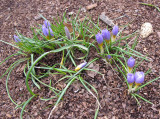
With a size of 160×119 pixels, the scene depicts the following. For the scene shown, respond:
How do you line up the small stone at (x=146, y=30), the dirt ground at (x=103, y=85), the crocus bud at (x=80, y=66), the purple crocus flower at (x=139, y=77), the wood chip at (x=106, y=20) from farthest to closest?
the wood chip at (x=106, y=20) → the small stone at (x=146, y=30) → the crocus bud at (x=80, y=66) → the dirt ground at (x=103, y=85) → the purple crocus flower at (x=139, y=77)

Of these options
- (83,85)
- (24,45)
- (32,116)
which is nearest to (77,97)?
(83,85)

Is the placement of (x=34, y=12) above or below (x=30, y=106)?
above

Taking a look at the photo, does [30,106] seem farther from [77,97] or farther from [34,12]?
[34,12]

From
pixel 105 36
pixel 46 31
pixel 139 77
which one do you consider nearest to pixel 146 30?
pixel 105 36

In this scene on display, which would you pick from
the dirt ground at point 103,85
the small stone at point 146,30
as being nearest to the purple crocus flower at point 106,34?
the dirt ground at point 103,85

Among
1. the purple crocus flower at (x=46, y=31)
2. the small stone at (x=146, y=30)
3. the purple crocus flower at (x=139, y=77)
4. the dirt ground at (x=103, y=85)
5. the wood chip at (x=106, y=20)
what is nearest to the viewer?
the purple crocus flower at (x=139, y=77)

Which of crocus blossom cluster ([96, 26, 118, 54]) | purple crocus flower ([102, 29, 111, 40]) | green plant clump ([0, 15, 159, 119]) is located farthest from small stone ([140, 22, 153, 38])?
purple crocus flower ([102, 29, 111, 40])

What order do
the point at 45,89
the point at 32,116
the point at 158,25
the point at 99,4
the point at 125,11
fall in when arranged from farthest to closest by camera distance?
the point at 99,4 < the point at 125,11 < the point at 158,25 < the point at 45,89 < the point at 32,116

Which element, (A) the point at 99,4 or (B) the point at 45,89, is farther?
(A) the point at 99,4

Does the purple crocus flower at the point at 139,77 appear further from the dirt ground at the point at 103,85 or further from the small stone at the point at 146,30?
the small stone at the point at 146,30
